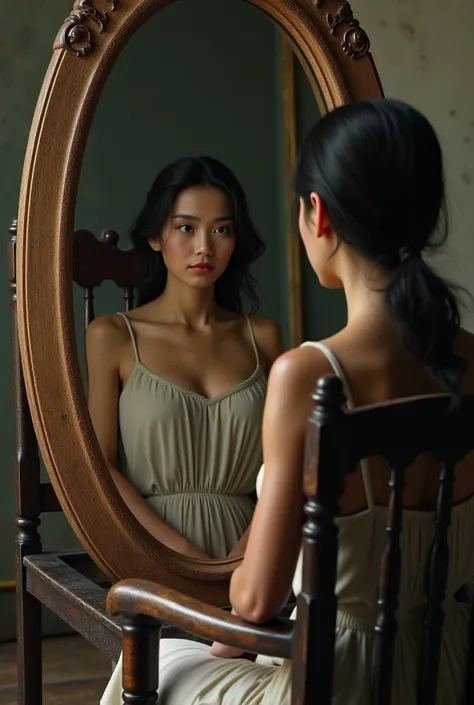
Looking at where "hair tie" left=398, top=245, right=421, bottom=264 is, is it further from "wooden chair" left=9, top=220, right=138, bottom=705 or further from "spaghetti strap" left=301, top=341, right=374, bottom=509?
"wooden chair" left=9, top=220, right=138, bottom=705

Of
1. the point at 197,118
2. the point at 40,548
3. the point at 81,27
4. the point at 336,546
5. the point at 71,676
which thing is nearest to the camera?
the point at 336,546

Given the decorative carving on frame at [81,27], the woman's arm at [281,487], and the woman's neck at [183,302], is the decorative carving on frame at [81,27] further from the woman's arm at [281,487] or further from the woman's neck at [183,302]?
the woman's arm at [281,487]

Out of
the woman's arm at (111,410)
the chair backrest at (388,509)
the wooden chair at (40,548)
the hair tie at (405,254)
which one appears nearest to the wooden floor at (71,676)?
the wooden chair at (40,548)

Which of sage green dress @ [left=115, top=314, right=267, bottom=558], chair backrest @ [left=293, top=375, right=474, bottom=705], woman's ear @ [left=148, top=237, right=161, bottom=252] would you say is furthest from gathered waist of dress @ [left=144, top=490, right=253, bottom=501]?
chair backrest @ [left=293, top=375, right=474, bottom=705]

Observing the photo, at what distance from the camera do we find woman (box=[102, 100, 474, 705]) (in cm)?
115

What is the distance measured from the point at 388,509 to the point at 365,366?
0.50 ft

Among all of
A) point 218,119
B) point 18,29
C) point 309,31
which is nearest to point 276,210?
point 218,119

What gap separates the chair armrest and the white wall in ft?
3.57

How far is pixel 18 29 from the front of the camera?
79.0 inches

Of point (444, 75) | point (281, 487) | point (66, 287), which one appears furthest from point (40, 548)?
point (444, 75)

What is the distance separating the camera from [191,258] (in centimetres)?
175

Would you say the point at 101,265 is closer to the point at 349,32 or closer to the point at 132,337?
the point at 132,337

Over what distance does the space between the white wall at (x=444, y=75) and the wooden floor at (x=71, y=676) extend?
3.76 ft

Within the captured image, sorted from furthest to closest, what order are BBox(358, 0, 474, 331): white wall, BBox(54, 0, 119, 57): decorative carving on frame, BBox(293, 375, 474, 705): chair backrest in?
1. BBox(358, 0, 474, 331): white wall
2. BBox(54, 0, 119, 57): decorative carving on frame
3. BBox(293, 375, 474, 705): chair backrest
